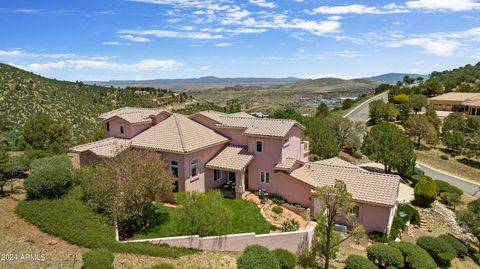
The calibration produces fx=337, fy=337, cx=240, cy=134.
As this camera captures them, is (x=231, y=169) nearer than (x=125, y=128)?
Yes

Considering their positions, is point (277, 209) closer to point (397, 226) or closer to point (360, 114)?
point (397, 226)

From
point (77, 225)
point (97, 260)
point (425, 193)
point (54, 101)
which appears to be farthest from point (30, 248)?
point (54, 101)

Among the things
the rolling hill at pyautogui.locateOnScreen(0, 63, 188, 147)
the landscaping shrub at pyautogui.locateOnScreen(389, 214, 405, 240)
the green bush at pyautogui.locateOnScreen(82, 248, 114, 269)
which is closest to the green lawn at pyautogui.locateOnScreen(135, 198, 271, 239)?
the green bush at pyautogui.locateOnScreen(82, 248, 114, 269)

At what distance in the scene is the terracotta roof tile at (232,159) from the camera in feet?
89.1

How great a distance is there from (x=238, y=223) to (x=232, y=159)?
6.70m

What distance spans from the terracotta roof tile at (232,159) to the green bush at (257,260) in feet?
36.6

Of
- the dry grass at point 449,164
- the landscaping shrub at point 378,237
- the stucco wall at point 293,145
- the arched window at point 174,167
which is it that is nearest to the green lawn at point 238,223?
the arched window at point 174,167

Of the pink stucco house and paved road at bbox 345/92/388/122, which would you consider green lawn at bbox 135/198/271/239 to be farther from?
paved road at bbox 345/92/388/122

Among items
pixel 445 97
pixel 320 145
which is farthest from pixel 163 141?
pixel 445 97

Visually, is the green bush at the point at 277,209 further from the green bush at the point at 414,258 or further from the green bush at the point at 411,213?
the green bush at the point at 411,213

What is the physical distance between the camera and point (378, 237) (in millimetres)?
23828

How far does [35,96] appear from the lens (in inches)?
2313

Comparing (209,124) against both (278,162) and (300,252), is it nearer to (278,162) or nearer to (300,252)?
(278,162)

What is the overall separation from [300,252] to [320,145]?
62.8ft
